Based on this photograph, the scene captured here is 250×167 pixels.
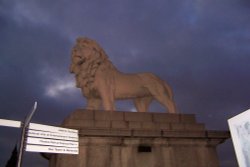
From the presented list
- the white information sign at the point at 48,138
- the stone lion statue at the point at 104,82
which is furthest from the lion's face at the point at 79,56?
the white information sign at the point at 48,138

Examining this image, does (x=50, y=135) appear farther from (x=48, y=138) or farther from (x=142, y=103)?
(x=142, y=103)

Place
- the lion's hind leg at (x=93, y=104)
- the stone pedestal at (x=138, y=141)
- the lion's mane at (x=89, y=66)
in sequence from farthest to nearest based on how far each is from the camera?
the lion's hind leg at (x=93, y=104), the lion's mane at (x=89, y=66), the stone pedestal at (x=138, y=141)

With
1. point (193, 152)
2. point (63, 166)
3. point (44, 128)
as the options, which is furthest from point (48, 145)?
point (193, 152)

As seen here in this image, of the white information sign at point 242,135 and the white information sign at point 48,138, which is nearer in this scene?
the white information sign at point 48,138

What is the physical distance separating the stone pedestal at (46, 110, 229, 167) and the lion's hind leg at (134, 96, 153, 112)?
174 cm

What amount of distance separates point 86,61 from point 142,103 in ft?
8.53

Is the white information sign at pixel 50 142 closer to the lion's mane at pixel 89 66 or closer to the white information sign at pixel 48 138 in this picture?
the white information sign at pixel 48 138

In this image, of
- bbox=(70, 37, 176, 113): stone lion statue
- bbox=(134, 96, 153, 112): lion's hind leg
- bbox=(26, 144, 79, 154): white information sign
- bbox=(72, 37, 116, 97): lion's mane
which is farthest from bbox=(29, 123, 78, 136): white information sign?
bbox=(134, 96, 153, 112): lion's hind leg

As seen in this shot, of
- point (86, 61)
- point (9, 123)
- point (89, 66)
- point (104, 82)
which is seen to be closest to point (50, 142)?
point (9, 123)

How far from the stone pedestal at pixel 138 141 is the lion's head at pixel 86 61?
156 cm

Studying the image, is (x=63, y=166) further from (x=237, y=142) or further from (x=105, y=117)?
(x=237, y=142)

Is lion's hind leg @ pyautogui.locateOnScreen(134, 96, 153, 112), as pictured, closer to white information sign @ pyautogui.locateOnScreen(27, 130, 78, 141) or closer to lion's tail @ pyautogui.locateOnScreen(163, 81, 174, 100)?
lion's tail @ pyautogui.locateOnScreen(163, 81, 174, 100)

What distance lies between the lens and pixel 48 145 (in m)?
4.46

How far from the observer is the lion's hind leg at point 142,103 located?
10234mm
